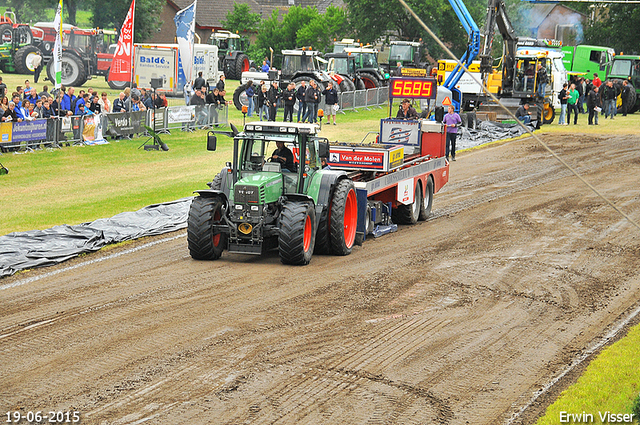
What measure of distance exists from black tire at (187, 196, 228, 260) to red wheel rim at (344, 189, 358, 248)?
7.37 ft

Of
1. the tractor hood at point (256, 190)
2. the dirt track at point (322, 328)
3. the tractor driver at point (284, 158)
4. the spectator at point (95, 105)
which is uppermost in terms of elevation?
the spectator at point (95, 105)

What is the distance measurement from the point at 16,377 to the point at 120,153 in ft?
53.4

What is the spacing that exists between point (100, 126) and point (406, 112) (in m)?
9.41

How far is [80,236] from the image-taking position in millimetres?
13656

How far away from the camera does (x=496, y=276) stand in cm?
1228

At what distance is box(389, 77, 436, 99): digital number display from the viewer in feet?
69.9

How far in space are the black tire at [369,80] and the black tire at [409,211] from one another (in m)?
25.0

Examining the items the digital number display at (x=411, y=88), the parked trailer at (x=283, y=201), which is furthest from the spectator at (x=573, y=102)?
the parked trailer at (x=283, y=201)

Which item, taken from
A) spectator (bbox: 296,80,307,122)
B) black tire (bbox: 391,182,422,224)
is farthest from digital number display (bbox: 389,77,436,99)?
spectator (bbox: 296,80,307,122)

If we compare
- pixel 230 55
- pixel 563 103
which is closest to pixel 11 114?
pixel 563 103

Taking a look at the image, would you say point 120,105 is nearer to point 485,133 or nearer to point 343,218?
point 485,133

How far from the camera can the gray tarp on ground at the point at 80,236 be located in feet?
40.2

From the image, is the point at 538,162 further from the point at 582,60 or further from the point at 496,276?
the point at 582,60

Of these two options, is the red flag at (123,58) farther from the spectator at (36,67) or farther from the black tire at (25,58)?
the black tire at (25,58)
